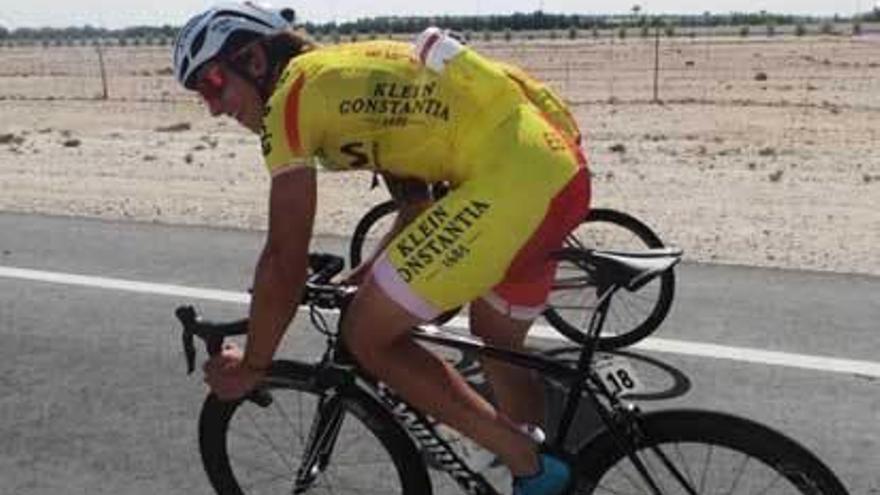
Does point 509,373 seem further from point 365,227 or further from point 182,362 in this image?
point 365,227

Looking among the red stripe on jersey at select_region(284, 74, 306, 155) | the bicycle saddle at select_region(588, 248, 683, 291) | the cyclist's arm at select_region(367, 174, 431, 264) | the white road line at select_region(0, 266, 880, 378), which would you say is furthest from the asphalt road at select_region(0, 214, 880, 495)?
the red stripe on jersey at select_region(284, 74, 306, 155)

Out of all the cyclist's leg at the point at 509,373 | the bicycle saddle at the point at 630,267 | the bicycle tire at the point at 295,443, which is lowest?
the bicycle tire at the point at 295,443

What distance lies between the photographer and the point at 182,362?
6211mm

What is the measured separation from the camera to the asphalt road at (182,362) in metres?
4.93

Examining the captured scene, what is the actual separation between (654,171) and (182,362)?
8.96 m

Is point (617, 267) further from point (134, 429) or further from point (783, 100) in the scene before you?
point (783, 100)

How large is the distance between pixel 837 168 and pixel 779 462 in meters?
11.5

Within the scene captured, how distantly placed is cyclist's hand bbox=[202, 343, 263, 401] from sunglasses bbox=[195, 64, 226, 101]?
74 centimetres

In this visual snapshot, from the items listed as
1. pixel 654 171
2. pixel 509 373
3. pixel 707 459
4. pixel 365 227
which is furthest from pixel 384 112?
pixel 654 171

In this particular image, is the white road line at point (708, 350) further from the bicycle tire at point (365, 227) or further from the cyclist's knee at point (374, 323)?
the cyclist's knee at point (374, 323)

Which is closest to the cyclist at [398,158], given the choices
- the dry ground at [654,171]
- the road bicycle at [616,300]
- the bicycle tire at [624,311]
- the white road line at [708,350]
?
the white road line at [708,350]

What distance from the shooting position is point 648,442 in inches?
130

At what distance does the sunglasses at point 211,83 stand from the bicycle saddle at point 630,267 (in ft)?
3.72

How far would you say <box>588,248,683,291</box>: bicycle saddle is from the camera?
322cm
